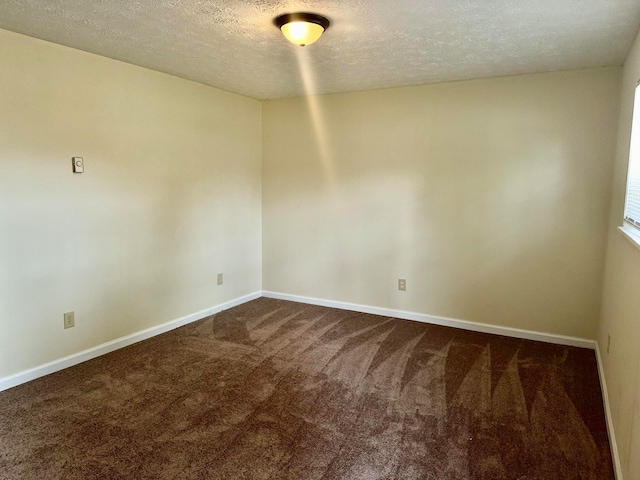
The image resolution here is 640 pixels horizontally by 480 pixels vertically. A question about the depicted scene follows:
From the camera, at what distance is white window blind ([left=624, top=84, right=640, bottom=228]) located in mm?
2298

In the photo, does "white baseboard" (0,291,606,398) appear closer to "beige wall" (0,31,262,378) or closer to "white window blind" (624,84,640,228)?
"beige wall" (0,31,262,378)

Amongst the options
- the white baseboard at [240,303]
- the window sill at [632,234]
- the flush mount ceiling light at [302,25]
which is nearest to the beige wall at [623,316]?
the window sill at [632,234]

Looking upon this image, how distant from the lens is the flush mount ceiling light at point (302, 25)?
2248 mm

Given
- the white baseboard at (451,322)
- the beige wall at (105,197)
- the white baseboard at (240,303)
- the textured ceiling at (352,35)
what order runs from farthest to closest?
1. the white baseboard at (451,322)
2. the white baseboard at (240,303)
3. the beige wall at (105,197)
4. the textured ceiling at (352,35)

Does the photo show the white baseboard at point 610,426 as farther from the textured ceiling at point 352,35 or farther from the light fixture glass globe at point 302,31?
the light fixture glass globe at point 302,31

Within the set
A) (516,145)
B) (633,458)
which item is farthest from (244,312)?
(633,458)

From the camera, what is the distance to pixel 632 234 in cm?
220

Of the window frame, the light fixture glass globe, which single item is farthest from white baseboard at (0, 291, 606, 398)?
the light fixture glass globe

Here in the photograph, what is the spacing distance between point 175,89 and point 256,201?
1.56 metres

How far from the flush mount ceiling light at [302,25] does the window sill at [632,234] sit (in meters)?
1.94

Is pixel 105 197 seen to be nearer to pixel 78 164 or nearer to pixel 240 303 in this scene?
pixel 78 164

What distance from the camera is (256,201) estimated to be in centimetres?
Answer: 487

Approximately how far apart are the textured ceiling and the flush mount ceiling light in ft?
0.17

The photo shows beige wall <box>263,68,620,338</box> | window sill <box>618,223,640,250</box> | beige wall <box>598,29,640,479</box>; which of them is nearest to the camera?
beige wall <box>598,29,640,479</box>
